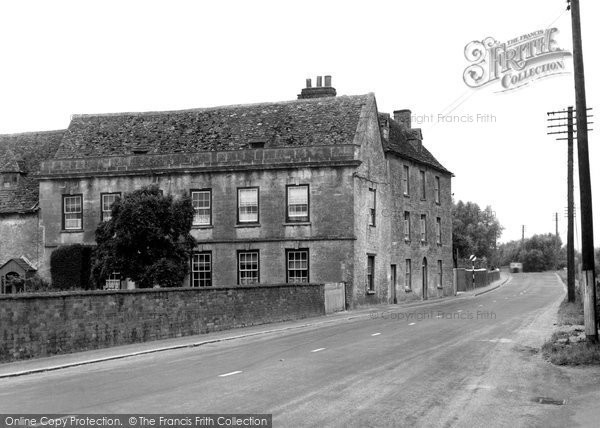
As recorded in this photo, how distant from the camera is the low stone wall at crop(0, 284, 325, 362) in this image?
16578 millimetres

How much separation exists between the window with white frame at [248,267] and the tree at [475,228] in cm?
4688

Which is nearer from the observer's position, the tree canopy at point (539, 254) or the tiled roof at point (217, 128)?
the tiled roof at point (217, 128)

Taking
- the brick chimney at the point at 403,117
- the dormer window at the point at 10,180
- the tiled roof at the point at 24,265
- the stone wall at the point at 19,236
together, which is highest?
the brick chimney at the point at 403,117

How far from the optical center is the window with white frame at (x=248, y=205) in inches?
1517

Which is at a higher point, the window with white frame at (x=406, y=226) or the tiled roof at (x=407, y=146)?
the tiled roof at (x=407, y=146)

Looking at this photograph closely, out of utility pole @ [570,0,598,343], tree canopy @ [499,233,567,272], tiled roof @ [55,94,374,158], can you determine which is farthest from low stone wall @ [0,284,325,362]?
tree canopy @ [499,233,567,272]

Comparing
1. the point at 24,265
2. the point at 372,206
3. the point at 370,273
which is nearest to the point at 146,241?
the point at 24,265

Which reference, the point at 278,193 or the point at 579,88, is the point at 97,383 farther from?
the point at 278,193

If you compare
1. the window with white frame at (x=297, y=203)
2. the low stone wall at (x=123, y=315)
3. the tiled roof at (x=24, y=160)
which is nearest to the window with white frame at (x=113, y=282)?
the tiled roof at (x=24, y=160)

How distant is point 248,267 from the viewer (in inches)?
1516

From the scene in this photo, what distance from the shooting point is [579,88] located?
55.8 ft

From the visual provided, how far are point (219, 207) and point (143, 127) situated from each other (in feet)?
24.2

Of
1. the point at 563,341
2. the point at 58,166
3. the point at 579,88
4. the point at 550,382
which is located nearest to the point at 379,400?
the point at 550,382

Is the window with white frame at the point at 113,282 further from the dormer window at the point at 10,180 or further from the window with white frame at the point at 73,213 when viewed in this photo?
the dormer window at the point at 10,180
